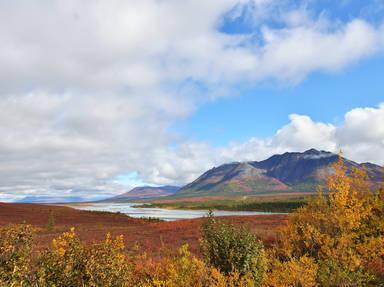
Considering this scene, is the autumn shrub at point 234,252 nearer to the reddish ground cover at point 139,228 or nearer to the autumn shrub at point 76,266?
the autumn shrub at point 76,266

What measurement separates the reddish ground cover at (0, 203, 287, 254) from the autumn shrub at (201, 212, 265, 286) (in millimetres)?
8960

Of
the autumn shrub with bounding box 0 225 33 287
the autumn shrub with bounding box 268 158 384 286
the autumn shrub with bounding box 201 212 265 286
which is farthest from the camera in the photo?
the autumn shrub with bounding box 268 158 384 286

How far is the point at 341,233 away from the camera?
15.2 m

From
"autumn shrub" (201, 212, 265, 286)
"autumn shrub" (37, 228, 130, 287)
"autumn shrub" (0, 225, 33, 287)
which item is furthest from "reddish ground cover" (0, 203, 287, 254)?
"autumn shrub" (0, 225, 33, 287)

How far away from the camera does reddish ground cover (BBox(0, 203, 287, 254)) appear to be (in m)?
26.2

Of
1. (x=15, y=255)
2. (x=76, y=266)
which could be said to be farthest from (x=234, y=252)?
(x=15, y=255)

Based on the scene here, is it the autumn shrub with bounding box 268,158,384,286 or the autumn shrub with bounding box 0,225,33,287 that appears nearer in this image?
the autumn shrub with bounding box 0,225,33,287

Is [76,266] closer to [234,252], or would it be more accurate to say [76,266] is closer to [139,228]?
[234,252]

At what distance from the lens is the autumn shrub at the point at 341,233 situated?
1318 cm

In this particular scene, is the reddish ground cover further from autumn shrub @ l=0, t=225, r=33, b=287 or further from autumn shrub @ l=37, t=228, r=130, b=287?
autumn shrub @ l=0, t=225, r=33, b=287

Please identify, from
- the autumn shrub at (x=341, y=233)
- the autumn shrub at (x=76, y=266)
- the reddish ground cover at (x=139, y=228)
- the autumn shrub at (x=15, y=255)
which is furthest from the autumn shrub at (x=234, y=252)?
the reddish ground cover at (x=139, y=228)

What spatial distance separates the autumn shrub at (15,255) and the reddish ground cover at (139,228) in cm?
1435

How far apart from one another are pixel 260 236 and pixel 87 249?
1882 centimetres

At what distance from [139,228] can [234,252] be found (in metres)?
33.5
